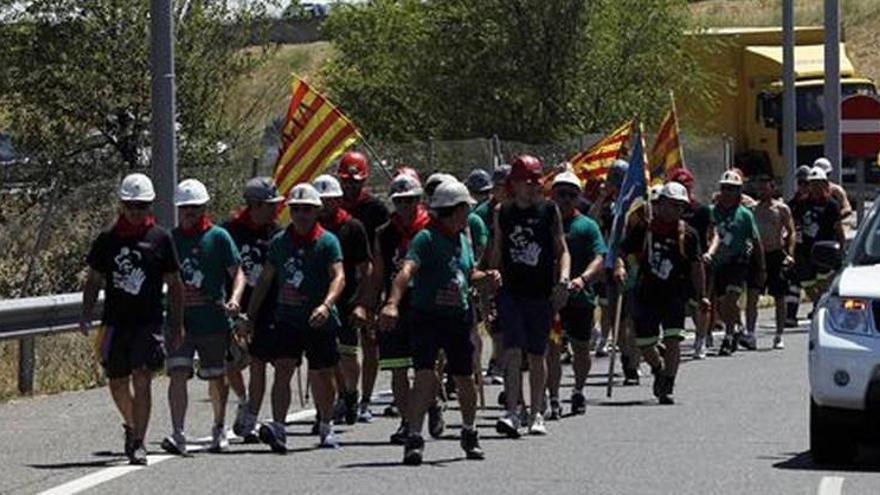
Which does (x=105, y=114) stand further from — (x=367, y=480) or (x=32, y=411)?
(x=367, y=480)

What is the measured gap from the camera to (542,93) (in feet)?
144

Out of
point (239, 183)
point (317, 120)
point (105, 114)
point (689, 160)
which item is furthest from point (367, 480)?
point (689, 160)

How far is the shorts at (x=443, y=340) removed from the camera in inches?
596

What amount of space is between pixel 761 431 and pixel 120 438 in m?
4.43

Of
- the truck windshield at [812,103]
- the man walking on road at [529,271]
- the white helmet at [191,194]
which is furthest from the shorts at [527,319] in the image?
the truck windshield at [812,103]

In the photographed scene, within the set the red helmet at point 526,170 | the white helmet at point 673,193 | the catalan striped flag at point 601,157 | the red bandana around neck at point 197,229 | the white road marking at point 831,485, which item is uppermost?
the catalan striped flag at point 601,157

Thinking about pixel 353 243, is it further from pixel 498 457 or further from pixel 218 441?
pixel 498 457

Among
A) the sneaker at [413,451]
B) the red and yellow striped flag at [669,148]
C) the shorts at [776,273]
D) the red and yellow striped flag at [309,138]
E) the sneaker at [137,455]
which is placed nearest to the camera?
the sneaker at [413,451]

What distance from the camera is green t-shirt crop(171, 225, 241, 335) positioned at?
15828 mm

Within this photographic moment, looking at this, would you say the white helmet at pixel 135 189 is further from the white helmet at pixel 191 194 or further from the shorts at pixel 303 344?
the shorts at pixel 303 344

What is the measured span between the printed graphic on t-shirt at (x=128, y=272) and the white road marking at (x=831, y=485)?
442cm

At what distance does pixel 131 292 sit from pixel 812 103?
35.6m

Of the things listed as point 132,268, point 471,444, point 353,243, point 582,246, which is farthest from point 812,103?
point 132,268

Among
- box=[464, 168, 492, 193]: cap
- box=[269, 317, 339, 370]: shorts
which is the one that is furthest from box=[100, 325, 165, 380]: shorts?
box=[464, 168, 492, 193]: cap
